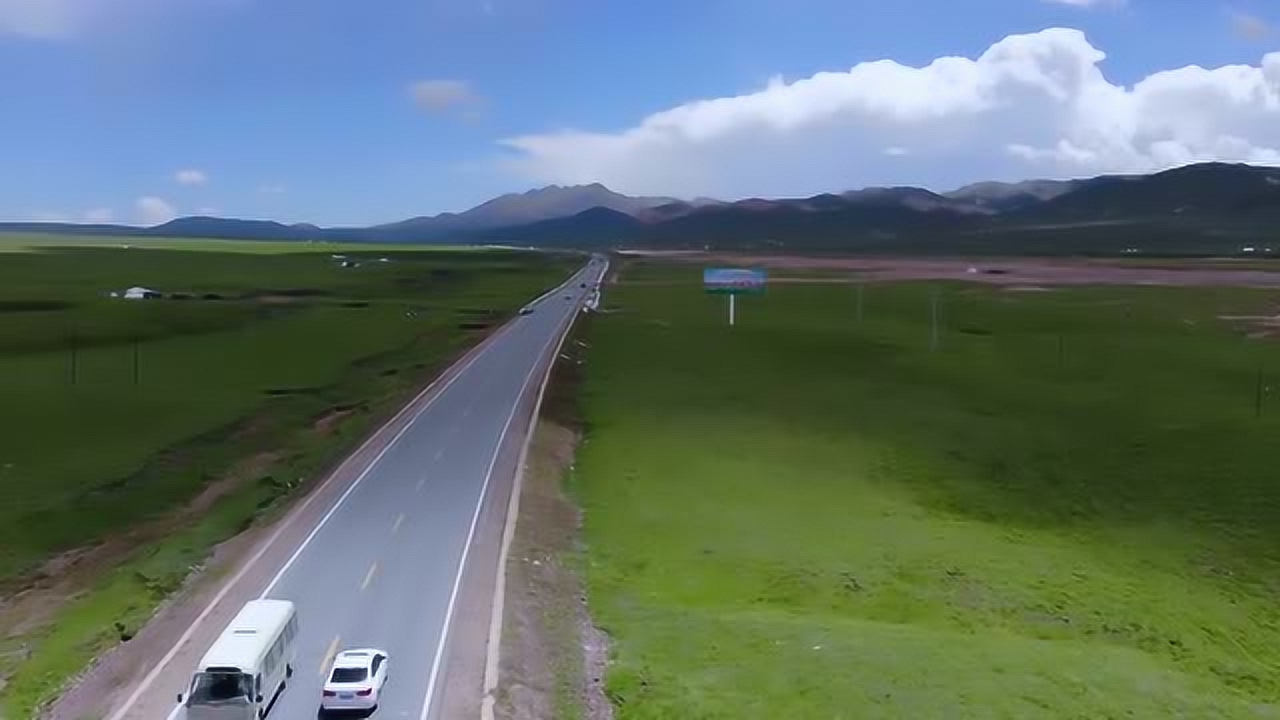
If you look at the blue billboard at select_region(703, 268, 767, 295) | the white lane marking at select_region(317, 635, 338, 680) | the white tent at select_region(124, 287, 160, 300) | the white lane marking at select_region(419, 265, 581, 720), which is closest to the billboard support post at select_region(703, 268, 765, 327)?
the blue billboard at select_region(703, 268, 767, 295)

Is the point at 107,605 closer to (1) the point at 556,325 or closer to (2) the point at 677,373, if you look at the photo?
(2) the point at 677,373

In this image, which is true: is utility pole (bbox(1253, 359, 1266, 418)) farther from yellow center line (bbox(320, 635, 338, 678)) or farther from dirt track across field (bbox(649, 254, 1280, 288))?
dirt track across field (bbox(649, 254, 1280, 288))

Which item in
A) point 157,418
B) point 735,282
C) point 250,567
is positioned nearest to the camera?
point 250,567

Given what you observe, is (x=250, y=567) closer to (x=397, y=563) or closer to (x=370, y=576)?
(x=370, y=576)

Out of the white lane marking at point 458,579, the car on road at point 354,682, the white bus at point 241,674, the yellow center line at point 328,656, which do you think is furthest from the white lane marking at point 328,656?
the white lane marking at point 458,579

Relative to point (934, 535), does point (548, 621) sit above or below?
above

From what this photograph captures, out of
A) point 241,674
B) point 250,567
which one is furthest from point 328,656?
point 250,567
